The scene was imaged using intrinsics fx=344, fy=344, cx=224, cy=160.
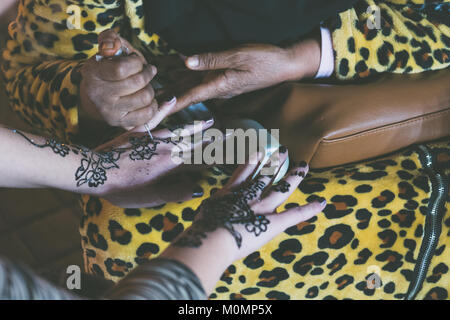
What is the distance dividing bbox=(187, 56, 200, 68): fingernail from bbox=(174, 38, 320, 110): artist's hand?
0.02 m

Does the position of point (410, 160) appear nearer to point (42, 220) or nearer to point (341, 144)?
point (341, 144)

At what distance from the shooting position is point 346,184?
72 cm

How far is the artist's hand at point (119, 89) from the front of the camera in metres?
0.68

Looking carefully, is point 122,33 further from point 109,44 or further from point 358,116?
point 358,116

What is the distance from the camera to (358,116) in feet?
2.27

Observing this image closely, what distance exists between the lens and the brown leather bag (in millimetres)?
695

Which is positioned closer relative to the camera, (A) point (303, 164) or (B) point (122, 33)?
(A) point (303, 164)

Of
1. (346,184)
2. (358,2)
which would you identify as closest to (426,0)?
(358,2)

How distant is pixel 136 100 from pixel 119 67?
8cm

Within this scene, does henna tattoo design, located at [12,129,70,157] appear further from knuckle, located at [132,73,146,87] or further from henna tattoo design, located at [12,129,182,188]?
knuckle, located at [132,73,146,87]

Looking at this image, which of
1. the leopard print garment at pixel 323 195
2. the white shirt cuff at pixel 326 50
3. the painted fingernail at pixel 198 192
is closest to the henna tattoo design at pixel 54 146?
the leopard print garment at pixel 323 195

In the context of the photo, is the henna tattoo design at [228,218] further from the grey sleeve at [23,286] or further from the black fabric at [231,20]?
the black fabric at [231,20]

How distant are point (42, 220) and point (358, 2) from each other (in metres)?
1.29

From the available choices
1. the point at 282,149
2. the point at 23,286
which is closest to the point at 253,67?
the point at 282,149
